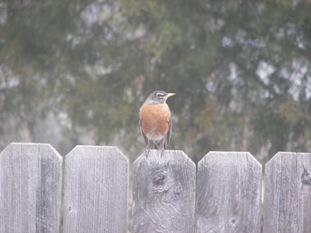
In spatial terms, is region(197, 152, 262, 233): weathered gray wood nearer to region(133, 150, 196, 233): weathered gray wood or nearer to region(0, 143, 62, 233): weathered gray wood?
region(133, 150, 196, 233): weathered gray wood

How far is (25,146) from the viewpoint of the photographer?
11.1ft

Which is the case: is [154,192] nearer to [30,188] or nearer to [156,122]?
[30,188]

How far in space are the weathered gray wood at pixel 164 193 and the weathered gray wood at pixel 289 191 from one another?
0.40 m

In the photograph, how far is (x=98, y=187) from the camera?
11.0 ft

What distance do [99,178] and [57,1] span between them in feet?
13.5

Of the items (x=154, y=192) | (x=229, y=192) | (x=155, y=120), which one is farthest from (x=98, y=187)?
(x=155, y=120)

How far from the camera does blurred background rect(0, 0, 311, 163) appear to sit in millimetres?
6836

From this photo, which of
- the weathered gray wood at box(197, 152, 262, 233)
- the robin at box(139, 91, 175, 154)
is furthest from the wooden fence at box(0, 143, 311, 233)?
the robin at box(139, 91, 175, 154)

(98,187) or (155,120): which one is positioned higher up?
(155,120)

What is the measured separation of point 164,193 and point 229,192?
0.33 metres

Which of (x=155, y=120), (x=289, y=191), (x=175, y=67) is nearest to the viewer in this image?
(x=289, y=191)

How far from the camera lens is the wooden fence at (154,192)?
3285mm

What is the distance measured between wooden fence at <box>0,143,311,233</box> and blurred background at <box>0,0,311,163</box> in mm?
3435

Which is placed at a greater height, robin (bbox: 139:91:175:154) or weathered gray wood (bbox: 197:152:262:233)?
robin (bbox: 139:91:175:154)
